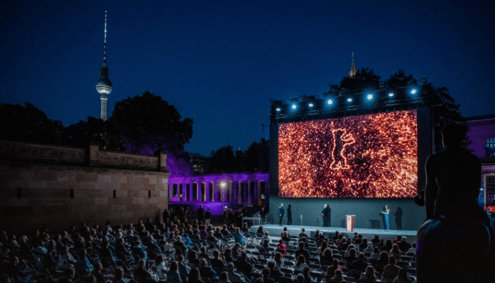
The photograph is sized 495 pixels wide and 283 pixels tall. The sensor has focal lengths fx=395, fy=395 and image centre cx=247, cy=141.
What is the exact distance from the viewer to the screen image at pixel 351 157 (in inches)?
903

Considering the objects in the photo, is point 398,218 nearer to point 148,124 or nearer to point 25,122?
point 148,124

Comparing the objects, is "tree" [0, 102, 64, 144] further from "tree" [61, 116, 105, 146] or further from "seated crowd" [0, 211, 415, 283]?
"seated crowd" [0, 211, 415, 283]

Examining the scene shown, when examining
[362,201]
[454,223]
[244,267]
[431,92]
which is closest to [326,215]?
[362,201]

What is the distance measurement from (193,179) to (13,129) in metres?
18.0

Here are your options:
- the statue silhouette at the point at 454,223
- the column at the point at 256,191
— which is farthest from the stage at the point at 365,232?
the statue silhouette at the point at 454,223

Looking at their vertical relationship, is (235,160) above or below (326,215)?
above

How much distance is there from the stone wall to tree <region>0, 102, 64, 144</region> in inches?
629

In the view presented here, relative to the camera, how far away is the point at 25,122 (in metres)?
39.3

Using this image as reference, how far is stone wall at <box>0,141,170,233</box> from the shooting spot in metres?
18.2

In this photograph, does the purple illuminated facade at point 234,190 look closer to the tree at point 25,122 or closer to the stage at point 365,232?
the stage at point 365,232

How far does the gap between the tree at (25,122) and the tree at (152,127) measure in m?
6.74

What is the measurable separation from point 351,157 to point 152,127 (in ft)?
78.2

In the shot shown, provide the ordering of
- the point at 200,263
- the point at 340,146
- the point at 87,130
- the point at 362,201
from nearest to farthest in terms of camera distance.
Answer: the point at 200,263
the point at 362,201
the point at 340,146
the point at 87,130

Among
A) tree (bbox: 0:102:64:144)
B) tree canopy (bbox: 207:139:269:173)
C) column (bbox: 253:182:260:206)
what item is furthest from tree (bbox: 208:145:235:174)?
tree (bbox: 0:102:64:144)
